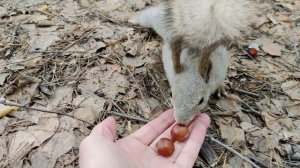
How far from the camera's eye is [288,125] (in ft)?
7.84

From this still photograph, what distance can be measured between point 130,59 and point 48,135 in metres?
0.87

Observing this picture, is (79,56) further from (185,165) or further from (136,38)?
(185,165)

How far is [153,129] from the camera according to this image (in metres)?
2.10

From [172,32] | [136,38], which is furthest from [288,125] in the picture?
[136,38]

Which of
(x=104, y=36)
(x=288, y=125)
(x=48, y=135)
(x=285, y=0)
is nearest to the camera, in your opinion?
(x=48, y=135)

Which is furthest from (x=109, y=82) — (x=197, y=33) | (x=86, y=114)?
(x=197, y=33)

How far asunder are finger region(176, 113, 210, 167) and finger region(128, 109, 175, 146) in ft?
0.47

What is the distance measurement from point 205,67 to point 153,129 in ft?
1.41

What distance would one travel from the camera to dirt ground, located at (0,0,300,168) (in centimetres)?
219

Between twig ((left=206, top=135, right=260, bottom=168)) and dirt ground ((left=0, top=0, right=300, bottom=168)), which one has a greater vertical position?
dirt ground ((left=0, top=0, right=300, bottom=168))

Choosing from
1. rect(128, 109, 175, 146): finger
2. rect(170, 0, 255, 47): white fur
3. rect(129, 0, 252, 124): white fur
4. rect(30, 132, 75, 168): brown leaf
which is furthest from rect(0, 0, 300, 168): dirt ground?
rect(170, 0, 255, 47): white fur

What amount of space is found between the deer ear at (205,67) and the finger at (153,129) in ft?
0.90

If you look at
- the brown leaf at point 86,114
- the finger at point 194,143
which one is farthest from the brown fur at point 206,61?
the brown leaf at point 86,114

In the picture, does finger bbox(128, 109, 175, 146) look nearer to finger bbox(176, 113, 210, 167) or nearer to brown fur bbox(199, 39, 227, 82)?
finger bbox(176, 113, 210, 167)
